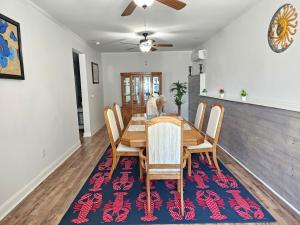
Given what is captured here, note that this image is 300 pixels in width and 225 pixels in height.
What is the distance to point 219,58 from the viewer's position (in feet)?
14.4

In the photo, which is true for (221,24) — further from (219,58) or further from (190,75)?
(190,75)

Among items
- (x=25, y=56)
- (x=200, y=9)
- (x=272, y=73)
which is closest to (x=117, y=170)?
(x=25, y=56)

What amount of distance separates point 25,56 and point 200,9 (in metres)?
2.50

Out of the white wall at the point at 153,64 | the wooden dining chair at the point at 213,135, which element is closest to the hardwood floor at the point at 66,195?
the wooden dining chair at the point at 213,135

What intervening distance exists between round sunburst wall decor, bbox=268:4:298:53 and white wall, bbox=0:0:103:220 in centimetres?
310

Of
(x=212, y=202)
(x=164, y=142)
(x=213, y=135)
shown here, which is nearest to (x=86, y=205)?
(x=164, y=142)

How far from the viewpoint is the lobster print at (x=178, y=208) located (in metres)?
2.00

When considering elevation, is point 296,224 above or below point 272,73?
below

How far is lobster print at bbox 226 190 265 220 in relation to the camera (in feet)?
6.56

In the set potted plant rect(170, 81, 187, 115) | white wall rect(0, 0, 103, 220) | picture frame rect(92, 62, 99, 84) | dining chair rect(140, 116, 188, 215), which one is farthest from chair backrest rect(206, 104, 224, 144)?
picture frame rect(92, 62, 99, 84)

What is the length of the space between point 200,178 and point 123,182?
105 centimetres

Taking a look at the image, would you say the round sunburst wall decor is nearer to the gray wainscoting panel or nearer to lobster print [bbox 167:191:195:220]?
the gray wainscoting panel

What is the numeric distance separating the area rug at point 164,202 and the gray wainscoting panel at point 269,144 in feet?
1.15

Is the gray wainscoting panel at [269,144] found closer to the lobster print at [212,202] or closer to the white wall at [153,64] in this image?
the lobster print at [212,202]
